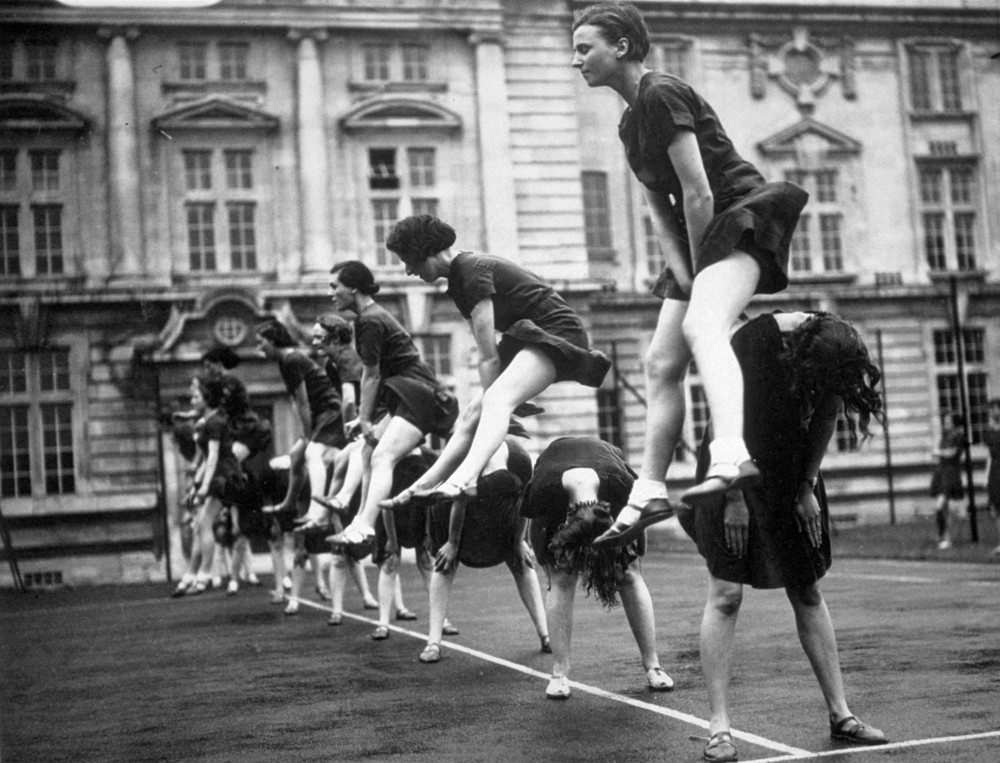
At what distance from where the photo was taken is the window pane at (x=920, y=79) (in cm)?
4112

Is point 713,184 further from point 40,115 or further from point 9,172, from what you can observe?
point 9,172

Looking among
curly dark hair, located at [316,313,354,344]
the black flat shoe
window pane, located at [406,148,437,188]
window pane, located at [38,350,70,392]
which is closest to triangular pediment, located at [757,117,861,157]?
window pane, located at [406,148,437,188]

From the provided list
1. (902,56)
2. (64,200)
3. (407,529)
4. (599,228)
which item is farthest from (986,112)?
(407,529)

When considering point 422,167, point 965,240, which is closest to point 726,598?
point 422,167

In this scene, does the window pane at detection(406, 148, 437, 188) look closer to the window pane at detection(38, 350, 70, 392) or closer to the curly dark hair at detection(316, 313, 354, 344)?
the window pane at detection(38, 350, 70, 392)

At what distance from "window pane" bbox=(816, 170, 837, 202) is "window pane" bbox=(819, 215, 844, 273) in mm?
458

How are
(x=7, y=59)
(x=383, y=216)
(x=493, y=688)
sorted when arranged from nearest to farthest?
(x=493, y=688), (x=7, y=59), (x=383, y=216)

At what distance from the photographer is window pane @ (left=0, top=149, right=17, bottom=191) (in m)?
34.3

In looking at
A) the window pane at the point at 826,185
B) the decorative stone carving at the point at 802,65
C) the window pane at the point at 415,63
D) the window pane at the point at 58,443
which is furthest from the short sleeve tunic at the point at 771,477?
the window pane at the point at 826,185

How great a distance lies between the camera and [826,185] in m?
40.6

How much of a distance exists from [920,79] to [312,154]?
15486mm

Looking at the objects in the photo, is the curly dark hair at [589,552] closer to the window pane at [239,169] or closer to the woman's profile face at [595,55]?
the woman's profile face at [595,55]

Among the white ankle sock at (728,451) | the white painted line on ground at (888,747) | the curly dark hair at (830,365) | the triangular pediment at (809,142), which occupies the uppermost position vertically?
the triangular pediment at (809,142)

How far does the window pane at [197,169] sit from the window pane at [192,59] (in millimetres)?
1567
